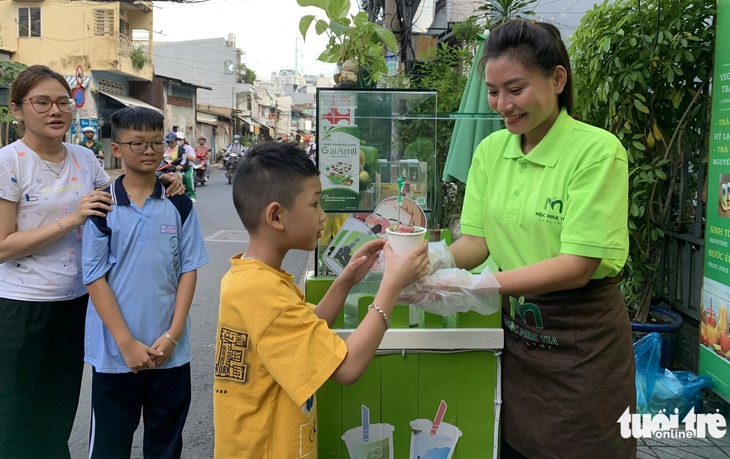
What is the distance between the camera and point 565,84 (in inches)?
60.1

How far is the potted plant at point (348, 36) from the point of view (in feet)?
11.6

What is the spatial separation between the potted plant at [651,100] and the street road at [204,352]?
276cm

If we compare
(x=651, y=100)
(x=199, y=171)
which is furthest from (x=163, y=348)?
(x=199, y=171)

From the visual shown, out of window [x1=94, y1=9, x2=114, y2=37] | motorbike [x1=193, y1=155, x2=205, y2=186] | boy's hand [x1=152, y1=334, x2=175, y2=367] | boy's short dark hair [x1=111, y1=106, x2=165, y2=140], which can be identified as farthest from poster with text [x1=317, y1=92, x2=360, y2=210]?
window [x1=94, y1=9, x2=114, y2=37]

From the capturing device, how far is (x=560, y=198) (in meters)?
1.43

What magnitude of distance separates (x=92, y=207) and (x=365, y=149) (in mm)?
1495

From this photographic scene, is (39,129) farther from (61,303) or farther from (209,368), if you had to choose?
(209,368)

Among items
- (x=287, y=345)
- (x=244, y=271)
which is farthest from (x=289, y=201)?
(x=287, y=345)

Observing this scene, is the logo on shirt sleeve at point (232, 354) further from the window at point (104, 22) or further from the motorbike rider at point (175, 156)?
the window at point (104, 22)

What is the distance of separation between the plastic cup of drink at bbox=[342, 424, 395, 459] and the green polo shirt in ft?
2.11

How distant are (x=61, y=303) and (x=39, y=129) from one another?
2.24 feet

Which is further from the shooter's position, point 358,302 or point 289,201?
point 358,302

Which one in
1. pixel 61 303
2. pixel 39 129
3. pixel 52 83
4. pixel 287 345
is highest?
pixel 52 83

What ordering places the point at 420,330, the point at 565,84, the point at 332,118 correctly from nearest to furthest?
the point at 565,84 → the point at 420,330 → the point at 332,118
